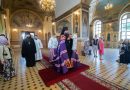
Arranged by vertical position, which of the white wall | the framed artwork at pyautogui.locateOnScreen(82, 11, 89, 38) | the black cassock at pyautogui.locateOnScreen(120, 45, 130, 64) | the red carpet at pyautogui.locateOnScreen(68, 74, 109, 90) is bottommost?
the red carpet at pyautogui.locateOnScreen(68, 74, 109, 90)

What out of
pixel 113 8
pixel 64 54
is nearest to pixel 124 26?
pixel 113 8

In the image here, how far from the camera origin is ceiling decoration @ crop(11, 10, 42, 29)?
55.0 ft

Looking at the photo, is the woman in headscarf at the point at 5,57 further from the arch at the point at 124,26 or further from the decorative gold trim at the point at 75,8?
the arch at the point at 124,26

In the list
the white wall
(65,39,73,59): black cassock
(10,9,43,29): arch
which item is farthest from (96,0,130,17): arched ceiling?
(65,39,73,59): black cassock

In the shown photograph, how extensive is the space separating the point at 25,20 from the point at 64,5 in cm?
1020

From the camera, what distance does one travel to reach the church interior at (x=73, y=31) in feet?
12.0

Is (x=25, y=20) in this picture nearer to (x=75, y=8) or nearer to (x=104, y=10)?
(x=75, y=8)

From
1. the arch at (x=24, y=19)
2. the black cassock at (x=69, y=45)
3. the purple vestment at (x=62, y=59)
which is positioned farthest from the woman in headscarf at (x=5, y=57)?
the arch at (x=24, y=19)

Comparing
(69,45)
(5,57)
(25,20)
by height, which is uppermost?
(25,20)

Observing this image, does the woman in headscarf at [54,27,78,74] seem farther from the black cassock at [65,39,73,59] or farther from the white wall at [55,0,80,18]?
the white wall at [55,0,80,18]

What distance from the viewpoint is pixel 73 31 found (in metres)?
10.3

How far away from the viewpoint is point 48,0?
9.44 m

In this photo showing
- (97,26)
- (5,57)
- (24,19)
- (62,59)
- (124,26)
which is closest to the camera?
(62,59)

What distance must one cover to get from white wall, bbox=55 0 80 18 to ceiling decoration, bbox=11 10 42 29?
7.87 metres
